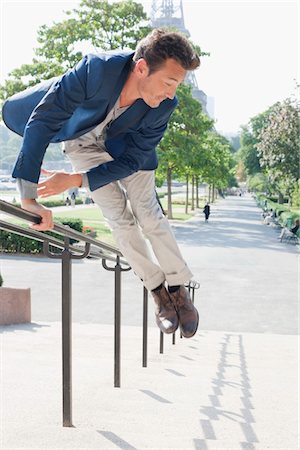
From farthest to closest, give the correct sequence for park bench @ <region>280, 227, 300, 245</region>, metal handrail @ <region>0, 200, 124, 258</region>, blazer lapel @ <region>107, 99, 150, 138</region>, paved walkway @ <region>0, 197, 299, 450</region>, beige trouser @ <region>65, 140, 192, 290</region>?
park bench @ <region>280, 227, 300, 245</region> < beige trouser @ <region>65, 140, 192, 290</region> < blazer lapel @ <region>107, 99, 150, 138</region> < paved walkway @ <region>0, 197, 299, 450</region> < metal handrail @ <region>0, 200, 124, 258</region>

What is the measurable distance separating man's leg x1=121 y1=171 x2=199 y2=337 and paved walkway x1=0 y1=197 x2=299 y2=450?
0.55 m

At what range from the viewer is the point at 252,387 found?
15.5 ft

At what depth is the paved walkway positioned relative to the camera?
2695 millimetres

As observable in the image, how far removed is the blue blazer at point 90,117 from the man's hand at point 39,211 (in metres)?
0.11

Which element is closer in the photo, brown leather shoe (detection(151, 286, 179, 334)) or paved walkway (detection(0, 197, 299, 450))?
paved walkway (detection(0, 197, 299, 450))

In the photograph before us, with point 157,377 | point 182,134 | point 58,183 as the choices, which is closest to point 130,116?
point 58,183

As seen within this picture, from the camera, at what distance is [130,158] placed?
3086mm

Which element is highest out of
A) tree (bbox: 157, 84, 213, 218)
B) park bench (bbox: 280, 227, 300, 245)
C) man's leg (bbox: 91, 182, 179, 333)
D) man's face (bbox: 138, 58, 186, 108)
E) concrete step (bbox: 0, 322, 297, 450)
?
tree (bbox: 157, 84, 213, 218)

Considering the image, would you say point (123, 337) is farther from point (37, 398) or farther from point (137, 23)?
point (137, 23)

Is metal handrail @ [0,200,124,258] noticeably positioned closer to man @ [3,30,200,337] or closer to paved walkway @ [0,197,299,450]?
man @ [3,30,200,337]

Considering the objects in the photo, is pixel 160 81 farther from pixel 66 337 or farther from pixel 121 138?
pixel 66 337

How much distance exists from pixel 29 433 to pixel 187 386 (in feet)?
6.28

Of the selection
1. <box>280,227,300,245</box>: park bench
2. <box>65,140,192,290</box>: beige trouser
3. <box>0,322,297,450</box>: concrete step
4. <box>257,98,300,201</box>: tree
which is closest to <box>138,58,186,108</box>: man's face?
<box>65,140,192,290</box>: beige trouser

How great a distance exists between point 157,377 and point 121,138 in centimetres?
202
